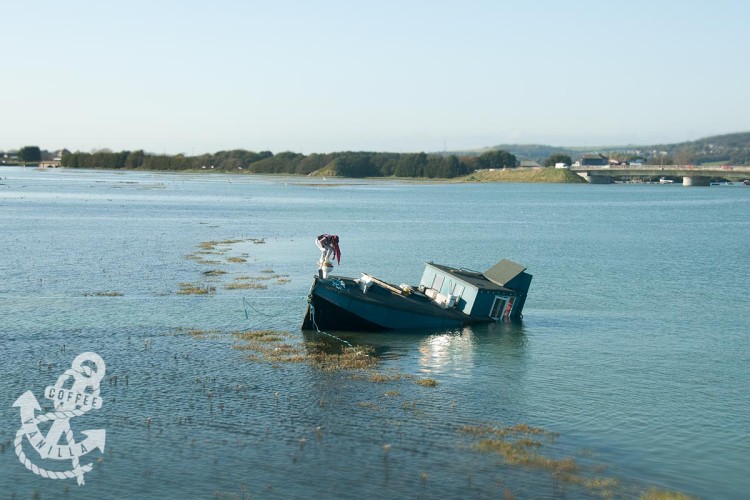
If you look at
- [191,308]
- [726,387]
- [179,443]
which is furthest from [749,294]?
[179,443]

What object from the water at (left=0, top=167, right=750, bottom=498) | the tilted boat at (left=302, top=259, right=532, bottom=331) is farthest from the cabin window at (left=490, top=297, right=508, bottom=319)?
the water at (left=0, top=167, right=750, bottom=498)

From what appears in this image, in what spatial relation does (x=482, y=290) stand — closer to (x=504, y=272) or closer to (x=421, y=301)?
(x=504, y=272)

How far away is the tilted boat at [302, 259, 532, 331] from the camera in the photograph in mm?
44844

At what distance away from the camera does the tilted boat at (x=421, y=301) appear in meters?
44.8

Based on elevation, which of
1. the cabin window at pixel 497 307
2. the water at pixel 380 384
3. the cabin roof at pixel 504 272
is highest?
the cabin roof at pixel 504 272

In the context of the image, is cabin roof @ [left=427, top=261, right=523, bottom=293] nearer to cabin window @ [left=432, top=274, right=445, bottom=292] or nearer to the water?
cabin window @ [left=432, top=274, right=445, bottom=292]

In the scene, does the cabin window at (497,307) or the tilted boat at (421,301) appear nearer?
the tilted boat at (421,301)

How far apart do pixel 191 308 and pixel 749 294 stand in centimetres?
3973

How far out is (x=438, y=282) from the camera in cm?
5044

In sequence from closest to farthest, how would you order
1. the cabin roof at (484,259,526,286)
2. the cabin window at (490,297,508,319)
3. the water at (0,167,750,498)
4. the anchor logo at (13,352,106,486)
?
1. the water at (0,167,750,498)
2. the anchor logo at (13,352,106,486)
3. the cabin window at (490,297,508,319)
4. the cabin roof at (484,259,526,286)

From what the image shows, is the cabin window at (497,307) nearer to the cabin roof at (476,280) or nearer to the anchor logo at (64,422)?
the cabin roof at (476,280)

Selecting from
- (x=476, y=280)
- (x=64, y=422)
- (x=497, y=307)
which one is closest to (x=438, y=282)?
(x=476, y=280)

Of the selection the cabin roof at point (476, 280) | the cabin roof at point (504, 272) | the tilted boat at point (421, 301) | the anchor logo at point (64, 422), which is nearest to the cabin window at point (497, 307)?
the tilted boat at point (421, 301)

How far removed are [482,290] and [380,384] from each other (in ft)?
47.9
